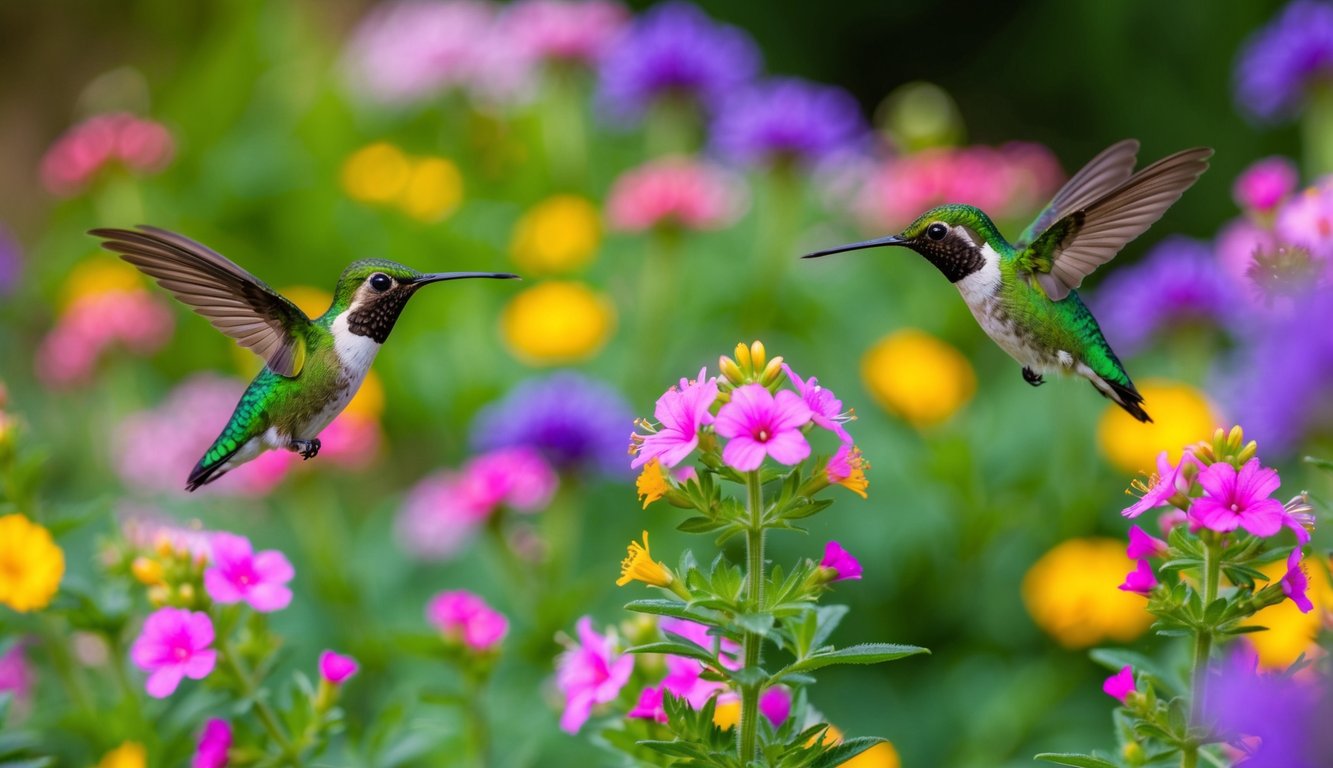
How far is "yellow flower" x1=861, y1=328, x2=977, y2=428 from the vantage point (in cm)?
287

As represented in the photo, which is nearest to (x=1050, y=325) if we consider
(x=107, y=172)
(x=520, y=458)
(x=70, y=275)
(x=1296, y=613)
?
(x=1296, y=613)

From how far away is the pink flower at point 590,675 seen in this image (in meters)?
1.30

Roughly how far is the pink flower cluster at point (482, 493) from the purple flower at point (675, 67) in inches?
49.0

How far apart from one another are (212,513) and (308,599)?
37 cm

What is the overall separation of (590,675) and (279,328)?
1.51 ft

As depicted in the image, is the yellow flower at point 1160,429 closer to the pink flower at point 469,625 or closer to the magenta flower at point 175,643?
the pink flower at point 469,625

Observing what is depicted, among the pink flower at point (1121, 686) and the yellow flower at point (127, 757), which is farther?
the yellow flower at point (127, 757)

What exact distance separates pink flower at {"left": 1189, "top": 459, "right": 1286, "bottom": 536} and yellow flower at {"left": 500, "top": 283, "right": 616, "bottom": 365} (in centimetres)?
209

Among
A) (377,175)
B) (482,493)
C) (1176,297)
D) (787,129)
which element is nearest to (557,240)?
(787,129)

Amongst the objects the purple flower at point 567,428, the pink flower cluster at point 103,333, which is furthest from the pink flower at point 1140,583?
the pink flower cluster at point 103,333

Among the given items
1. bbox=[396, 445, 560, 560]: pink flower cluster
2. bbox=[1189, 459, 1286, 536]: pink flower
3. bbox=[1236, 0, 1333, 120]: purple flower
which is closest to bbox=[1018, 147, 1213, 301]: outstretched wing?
bbox=[1189, 459, 1286, 536]: pink flower

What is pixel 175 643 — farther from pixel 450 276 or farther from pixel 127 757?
pixel 450 276

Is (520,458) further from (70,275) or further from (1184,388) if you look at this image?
(70,275)

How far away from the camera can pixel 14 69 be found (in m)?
6.96
